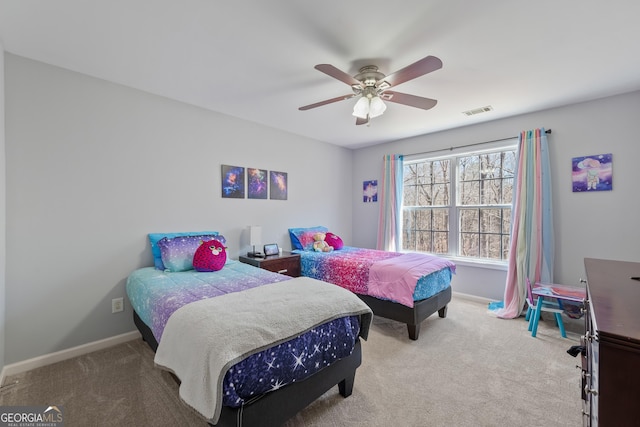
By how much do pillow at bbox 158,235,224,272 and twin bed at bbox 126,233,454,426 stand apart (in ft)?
0.73

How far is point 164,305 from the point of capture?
1.74m

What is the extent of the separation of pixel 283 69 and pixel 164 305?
6.71 feet

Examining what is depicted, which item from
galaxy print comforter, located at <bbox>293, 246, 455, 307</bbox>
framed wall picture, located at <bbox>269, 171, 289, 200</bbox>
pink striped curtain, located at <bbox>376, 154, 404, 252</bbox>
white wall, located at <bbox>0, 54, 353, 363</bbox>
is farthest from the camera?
pink striped curtain, located at <bbox>376, 154, 404, 252</bbox>

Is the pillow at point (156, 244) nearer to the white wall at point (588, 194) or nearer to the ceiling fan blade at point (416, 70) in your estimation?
the ceiling fan blade at point (416, 70)

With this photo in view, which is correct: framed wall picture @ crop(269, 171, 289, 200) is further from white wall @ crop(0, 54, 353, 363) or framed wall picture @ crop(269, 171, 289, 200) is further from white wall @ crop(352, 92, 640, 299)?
white wall @ crop(352, 92, 640, 299)

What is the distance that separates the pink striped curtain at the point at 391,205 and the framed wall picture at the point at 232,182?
2.41m

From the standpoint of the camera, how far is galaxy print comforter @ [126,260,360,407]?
4.13 feet

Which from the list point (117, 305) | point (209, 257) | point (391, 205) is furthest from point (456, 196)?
point (117, 305)

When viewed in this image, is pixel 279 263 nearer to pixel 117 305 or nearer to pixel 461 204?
pixel 117 305

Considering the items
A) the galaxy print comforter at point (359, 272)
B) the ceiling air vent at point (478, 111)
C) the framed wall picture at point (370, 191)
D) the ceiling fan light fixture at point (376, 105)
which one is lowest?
the galaxy print comforter at point (359, 272)

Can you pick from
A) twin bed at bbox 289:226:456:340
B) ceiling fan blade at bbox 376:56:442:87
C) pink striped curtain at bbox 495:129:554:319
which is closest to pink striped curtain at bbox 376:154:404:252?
twin bed at bbox 289:226:456:340

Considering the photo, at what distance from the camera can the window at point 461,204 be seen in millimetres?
3686

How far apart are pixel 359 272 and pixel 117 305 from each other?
244cm

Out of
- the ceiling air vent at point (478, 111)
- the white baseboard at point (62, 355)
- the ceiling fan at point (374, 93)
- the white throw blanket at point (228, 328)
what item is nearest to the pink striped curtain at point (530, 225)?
the ceiling air vent at point (478, 111)
